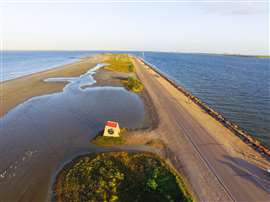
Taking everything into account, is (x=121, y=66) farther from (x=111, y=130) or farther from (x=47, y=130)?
(x=111, y=130)

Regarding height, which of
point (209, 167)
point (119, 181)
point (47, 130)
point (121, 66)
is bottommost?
point (47, 130)

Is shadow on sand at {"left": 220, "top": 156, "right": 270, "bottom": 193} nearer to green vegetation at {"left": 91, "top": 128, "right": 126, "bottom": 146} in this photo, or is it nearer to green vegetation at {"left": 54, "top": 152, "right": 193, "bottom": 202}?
green vegetation at {"left": 54, "top": 152, "right": 193, "bottom": 202}

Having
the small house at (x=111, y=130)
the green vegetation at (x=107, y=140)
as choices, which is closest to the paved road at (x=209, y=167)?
the green vegetation at (x=107, y=140)

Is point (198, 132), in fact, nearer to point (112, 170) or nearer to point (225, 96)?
point (112, 170)

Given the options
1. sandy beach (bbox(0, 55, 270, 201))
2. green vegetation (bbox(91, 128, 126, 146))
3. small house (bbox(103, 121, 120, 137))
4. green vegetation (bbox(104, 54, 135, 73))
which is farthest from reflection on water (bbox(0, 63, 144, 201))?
green vegetation (bbox(104, 54, 135, 73))

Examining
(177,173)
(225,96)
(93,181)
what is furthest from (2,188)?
(225,96)

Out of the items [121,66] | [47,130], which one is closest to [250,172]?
[47,130]

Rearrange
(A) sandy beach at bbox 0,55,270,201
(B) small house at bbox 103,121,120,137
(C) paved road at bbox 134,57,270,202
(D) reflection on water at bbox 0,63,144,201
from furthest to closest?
(B) small house at bbox 103,121,120,137
(D) reflection on water at bbox 0,63,144,201
(A) sandy beach at bbox 0,55,270,201
(C) paved road at bbox 134,57,270,202
